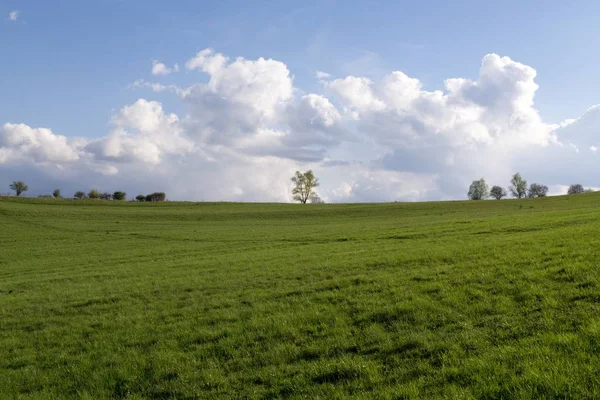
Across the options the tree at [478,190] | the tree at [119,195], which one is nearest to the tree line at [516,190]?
the tree at [478,190]

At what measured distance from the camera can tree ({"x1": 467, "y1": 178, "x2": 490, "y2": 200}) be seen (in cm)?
17538

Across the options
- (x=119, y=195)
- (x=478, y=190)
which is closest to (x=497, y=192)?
(x=478, y=190)

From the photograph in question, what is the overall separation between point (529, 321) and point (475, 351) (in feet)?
6.45

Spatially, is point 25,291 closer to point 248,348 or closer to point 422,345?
point 248,348

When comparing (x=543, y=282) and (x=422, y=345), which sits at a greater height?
(x=543, y=282)

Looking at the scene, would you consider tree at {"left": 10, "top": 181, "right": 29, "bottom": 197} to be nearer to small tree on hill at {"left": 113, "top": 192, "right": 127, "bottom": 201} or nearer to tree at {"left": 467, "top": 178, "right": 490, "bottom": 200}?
small tree on hill at {"left": 113, "top": 192, "right": 127, "bottom": 201}

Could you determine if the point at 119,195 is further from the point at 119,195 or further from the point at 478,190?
the point at 478,190

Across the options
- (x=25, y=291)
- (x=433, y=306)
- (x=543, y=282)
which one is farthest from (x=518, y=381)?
(x=25, y=291)

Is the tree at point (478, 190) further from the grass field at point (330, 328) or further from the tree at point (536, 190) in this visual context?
the grass field at point (330, 328)

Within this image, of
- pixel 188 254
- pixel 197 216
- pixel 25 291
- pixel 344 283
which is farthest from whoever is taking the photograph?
pixel 197 216

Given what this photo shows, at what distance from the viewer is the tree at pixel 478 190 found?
17538cm

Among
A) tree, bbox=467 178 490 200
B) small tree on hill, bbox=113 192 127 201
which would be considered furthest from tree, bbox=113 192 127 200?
tree, bbox=467 178 490 200

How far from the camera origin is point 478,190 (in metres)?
176

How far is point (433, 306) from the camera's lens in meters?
12.8
